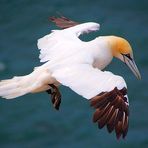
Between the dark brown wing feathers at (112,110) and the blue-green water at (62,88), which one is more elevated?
the blue-green water at (62,88)

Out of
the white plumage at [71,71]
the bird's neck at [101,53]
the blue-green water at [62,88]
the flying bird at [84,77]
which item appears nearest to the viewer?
the flying bird at [84,77]

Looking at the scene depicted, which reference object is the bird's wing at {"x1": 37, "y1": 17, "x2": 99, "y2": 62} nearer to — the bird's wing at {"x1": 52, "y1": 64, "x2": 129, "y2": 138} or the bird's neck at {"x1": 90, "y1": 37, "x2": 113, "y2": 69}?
the bird's neck at {"x1": 90, "y1": 37, "x2": 113, "y2": 69}

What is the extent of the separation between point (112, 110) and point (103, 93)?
18 centimetres

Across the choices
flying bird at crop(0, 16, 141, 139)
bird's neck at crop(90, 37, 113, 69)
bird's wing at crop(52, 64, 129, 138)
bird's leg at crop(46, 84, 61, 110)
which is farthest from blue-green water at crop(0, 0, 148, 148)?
bird's wing at crop(52, 64, 129, 138)

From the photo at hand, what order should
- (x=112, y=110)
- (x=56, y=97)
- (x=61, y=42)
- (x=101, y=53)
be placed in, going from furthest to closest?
(x=61, y=42) < (x=56, y=97) < (x=101, y=53) < (x=112, y=110)

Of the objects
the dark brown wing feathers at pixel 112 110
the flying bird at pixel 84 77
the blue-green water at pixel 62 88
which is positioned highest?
the blue-green water at pixel 62 88

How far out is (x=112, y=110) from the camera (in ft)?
23.7

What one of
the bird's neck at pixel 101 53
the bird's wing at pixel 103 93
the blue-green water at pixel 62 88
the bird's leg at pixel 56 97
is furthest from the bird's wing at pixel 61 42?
the blue-green water at pixel 62 88

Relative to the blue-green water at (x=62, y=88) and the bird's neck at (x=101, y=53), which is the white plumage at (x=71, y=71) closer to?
the bird's neck at (x=101, y=53)

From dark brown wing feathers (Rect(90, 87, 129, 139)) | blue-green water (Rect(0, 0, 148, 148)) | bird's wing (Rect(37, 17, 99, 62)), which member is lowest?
dark brown wing feathers (Rect(90, 87, 129, 139))

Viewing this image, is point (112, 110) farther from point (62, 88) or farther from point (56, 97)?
point (62, 88)

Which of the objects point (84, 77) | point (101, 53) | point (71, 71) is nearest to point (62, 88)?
point (101, 53)

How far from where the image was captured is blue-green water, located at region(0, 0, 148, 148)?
11336mm

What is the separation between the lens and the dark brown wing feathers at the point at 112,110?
7078 millimetres
